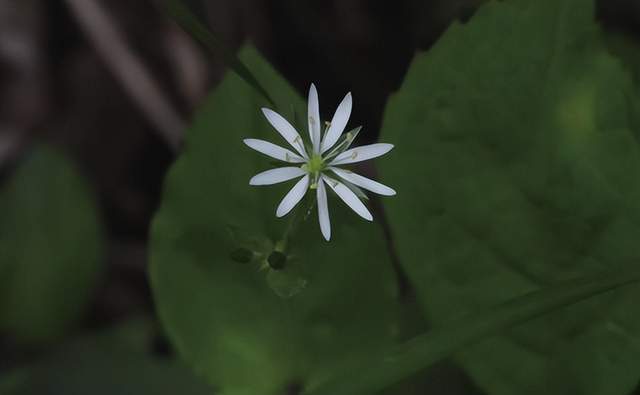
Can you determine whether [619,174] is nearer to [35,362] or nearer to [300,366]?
[300,366]

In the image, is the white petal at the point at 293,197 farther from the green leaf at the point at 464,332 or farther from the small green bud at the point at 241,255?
the green leaf at the point at 464,332

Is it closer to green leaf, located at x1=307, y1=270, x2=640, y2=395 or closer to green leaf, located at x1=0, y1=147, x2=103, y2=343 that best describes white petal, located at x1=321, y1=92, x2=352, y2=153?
green leaf, located at x1=307, y1=270, x2=640, y2=395

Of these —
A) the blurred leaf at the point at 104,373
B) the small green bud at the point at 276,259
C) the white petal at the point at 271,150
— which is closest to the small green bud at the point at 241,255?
the small green bud at the point at 276,259

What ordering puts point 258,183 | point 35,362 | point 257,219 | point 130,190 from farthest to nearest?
point 130,190, point 35,362, point 257,219, point 258,183

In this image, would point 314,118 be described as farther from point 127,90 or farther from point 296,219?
point 127,90

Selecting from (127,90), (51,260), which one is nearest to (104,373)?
(51,260)

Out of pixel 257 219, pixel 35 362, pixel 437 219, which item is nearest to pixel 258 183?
pixel 257 219
